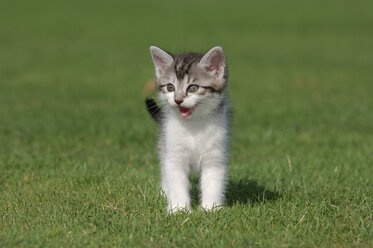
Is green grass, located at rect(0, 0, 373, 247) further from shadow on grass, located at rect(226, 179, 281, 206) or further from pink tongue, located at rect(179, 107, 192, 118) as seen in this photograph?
pink tongue, located at rect(179, 107, 192, 118)

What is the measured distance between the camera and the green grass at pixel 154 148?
5.18 metres

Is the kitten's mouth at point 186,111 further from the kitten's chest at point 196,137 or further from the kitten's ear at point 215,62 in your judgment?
the kitten's ear at point 215,62

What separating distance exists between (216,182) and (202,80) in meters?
1.15

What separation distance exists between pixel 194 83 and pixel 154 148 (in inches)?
152

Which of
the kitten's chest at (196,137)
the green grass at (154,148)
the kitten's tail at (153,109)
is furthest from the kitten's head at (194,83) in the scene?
the green grass at (154,148)

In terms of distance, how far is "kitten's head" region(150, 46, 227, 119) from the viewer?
18.5 ft

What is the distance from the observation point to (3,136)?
9.88 metres

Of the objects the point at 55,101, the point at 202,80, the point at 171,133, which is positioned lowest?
the point at 55,101

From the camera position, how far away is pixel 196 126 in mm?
5836

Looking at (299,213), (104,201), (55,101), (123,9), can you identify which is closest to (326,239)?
(299,213)

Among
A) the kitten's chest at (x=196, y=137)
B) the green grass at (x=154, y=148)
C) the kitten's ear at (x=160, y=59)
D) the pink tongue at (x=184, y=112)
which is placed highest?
the kitten's ear at (x=160, y=59)

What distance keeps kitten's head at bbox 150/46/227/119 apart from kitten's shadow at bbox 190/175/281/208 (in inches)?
47.3

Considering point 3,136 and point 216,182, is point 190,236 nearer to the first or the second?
point 216,182

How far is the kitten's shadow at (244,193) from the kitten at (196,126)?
45 cm
